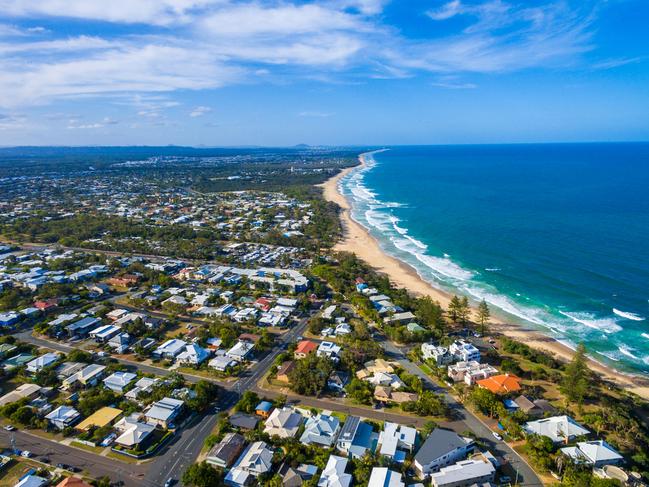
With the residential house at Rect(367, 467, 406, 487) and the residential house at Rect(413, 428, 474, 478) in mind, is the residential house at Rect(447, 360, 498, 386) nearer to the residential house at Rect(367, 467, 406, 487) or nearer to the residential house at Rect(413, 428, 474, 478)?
the residential house at Rect(413, 428, 474, 478)

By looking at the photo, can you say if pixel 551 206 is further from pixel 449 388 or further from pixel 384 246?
pixel 449 388

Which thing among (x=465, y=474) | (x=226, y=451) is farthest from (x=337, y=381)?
(x=465, y=474)

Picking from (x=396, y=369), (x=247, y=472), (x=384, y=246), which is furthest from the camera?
(x=384, y=246)

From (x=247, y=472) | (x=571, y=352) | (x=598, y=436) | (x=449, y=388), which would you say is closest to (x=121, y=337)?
(x=247, y=472)

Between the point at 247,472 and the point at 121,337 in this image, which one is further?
the point at 121,337

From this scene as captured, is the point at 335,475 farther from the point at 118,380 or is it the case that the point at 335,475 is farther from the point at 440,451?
the point at 118,380
